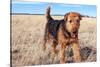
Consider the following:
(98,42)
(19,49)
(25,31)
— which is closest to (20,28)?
(25,31)

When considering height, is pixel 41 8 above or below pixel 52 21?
above

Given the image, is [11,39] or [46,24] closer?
[11,39]

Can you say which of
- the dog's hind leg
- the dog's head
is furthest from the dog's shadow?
the dog's head

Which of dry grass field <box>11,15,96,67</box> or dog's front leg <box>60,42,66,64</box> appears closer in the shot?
dry grass field <box>11,15,96,67</box>

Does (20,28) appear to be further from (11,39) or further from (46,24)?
(46,24)

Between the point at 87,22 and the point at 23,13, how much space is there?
2.44 ft

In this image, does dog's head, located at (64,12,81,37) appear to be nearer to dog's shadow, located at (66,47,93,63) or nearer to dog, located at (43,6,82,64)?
dog, located at (43,6,82,64)

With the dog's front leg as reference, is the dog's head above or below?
above

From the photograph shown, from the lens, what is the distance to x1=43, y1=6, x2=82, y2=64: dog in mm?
2021

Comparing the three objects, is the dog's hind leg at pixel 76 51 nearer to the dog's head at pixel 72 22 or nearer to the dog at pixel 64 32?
the dog at pixel 64 32

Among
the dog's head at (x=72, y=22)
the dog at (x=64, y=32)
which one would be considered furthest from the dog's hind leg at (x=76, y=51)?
the dog's head at (x=72, y=22)

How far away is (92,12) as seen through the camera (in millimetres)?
2162
